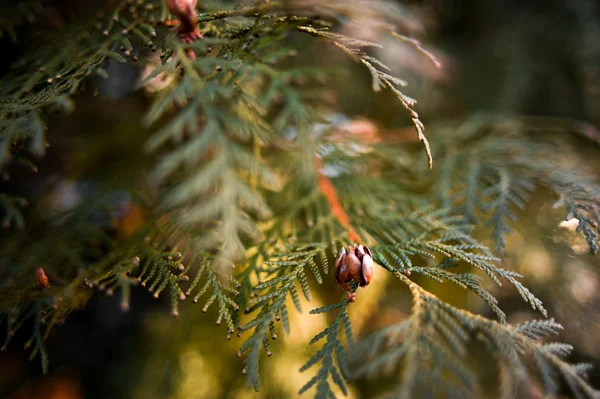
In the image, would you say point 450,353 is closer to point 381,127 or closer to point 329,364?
point 329,364

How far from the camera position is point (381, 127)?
1172 millimetres

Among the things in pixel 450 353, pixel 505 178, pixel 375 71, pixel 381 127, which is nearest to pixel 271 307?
pixel 450 353

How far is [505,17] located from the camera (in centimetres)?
150

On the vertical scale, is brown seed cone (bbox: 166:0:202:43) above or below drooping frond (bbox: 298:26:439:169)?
above

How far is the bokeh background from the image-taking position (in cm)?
82

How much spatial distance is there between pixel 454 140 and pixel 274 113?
49 centimetres

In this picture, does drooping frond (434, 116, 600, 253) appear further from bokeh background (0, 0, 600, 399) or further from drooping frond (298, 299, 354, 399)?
drooping frond (298, 299, 354, 399)

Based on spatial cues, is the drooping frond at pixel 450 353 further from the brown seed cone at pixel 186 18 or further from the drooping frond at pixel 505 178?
the brown seed cone at pixel 186 18

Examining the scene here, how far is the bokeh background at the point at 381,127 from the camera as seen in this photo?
82cm

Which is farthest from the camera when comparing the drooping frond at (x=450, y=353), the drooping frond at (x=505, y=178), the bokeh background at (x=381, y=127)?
the bokeh background at (x=381, y=127)

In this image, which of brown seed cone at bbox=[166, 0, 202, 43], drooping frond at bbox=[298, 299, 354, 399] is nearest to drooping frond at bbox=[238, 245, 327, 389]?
drooping frond at bbox=[298, 299, 354, 399]

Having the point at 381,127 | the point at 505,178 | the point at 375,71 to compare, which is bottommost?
the point at 381,127

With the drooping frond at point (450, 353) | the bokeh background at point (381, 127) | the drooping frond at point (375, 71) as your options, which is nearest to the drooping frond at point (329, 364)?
the drooping frond at point (450, 353)

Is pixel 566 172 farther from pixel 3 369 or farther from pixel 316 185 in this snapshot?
pixel 3 369
